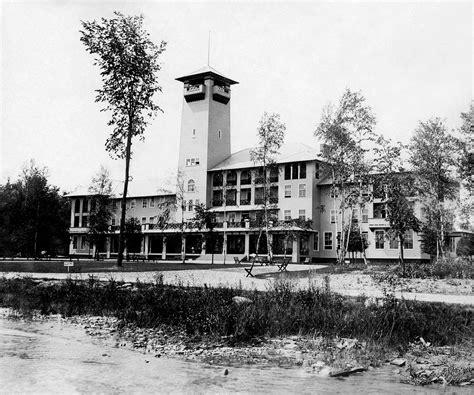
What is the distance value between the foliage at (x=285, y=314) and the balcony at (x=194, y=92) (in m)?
48.7

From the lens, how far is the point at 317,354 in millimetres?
10773

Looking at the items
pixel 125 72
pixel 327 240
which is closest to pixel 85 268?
pixel 125 72

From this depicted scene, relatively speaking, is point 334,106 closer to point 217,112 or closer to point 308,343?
point 217,112

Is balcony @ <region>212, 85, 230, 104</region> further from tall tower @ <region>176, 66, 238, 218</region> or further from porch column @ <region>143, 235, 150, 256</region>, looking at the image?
porch column @ <region>143, 235, 150, 256</region>

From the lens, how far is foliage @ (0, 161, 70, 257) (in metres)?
55.4

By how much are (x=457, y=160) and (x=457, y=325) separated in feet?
104

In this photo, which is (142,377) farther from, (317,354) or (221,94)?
(221,94)

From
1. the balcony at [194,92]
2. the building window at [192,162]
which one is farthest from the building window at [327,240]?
the balcony at [194,92]

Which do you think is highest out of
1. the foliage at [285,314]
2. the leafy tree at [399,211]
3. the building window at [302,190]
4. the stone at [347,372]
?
the building window at [302,190]

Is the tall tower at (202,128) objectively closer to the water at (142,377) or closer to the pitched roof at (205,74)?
the pitched roof at (205,74)

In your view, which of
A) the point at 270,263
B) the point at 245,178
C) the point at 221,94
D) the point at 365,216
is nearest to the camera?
the point at 270,263

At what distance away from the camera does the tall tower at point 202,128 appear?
6328 cm

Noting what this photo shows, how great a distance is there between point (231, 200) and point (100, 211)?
594 inches

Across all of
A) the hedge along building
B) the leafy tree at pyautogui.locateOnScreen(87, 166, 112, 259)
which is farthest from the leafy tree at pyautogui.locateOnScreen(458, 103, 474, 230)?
the leafy tree at pyautogui.locateOnScreen(87, 166, 112, 259)
